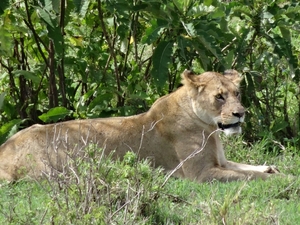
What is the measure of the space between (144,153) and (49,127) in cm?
81

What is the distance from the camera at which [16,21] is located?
766 cm

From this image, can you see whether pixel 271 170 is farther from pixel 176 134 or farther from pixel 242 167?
pixel 176 134

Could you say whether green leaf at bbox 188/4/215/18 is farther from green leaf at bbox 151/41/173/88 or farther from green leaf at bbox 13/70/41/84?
green leaf at bbox 13/70/41/84

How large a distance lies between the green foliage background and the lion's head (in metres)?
0.28

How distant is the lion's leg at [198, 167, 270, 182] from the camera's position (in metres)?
6.80

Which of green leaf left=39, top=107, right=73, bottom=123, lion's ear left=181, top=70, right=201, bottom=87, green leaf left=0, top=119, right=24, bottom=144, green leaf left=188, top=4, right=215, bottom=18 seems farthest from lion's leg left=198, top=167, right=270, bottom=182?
green leaf left=0, top=119, right=24, bottom=144

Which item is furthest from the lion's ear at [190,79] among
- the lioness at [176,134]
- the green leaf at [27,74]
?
the green leaf at [27,74]

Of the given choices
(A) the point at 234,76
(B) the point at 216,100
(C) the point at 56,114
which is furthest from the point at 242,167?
(C) the point at 56,114

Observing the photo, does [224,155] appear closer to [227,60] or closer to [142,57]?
[227,60]

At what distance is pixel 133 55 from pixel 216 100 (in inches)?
74.6

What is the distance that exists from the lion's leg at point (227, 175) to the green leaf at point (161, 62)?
1.03m

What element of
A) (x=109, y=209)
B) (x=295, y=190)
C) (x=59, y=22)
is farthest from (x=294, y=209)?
(x=59, y=22)

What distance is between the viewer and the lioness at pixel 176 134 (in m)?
6.93

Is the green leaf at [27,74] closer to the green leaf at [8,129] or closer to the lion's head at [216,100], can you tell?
the green leaf at [8,129]
